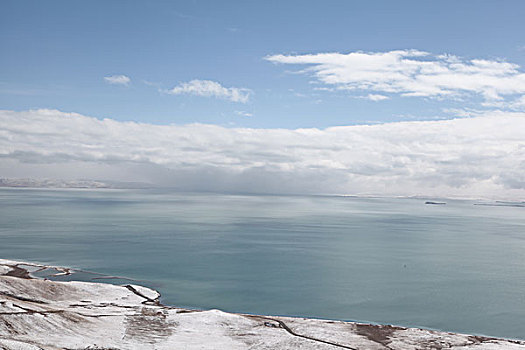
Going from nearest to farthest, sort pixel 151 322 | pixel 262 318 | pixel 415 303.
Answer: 1. pixel 151 322
2. pixel 262 318
3. pixel 415 303

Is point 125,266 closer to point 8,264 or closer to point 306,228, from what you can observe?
point 8,264

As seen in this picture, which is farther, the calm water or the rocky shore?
the calm water

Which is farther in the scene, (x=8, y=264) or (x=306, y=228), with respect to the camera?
(x=306, y=228)

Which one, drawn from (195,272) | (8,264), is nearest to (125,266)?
(195,272)

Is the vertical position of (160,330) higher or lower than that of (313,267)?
higher

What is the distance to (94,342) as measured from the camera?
127 feet

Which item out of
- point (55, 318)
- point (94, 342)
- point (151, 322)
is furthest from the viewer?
point (151, 322)

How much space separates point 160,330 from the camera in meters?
43.4

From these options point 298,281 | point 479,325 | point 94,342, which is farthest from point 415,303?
point 94,342

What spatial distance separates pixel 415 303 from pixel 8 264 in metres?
59.5

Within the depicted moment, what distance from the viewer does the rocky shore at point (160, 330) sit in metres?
38.9

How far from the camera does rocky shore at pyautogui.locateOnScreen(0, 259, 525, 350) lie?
38.9m

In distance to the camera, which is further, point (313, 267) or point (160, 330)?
point (313, 267)

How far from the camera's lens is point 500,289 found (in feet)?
234
